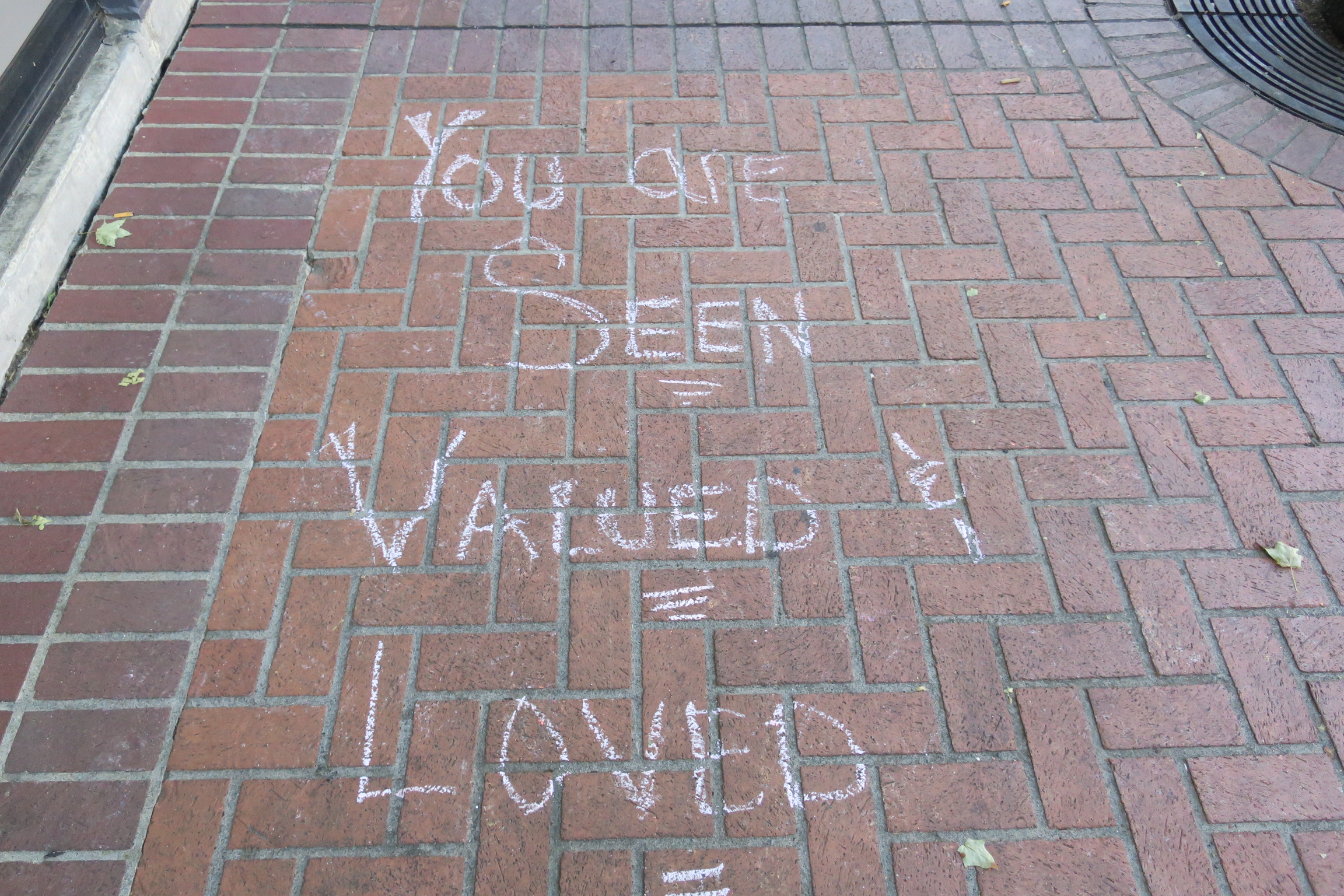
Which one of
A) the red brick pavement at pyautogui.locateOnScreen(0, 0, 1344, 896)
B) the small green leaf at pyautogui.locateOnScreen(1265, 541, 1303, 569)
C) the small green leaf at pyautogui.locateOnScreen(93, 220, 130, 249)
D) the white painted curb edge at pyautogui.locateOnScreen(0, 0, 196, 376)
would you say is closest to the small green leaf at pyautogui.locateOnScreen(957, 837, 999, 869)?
the red brick pavement at pyautogui.locateOnScreen(0, 0, 1344, 896)

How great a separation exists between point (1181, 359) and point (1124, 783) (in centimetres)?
130

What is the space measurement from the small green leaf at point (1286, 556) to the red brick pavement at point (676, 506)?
0.02m

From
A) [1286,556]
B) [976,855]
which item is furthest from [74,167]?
[1286,556]

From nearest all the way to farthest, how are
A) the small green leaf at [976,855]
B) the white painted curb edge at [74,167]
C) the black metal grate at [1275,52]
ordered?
the small green leaf at [976,855], the white painted curb edge at [74,167], the black metal grate at [1275,52]

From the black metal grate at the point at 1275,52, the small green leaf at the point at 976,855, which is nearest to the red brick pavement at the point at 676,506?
the small green leaf at the point at 976,855

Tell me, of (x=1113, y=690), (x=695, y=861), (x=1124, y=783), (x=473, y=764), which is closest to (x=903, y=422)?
(x=1113, y=690)

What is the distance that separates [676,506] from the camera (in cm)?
226

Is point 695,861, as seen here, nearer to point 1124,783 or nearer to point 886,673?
point 886,673

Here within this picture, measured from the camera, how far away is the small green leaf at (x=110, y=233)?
2729mm

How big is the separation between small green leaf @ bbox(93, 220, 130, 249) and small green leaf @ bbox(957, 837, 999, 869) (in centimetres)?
293

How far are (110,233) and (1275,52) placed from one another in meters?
4.36

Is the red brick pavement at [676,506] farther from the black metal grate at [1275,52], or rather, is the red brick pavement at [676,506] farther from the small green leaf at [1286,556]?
the black metal grate at [1275,52]

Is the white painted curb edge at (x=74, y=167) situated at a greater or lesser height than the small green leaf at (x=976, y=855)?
greater

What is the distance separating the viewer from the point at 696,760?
6.27 feet
